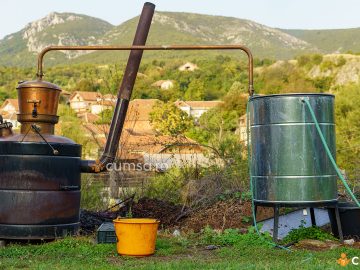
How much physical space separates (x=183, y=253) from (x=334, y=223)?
2.36 m

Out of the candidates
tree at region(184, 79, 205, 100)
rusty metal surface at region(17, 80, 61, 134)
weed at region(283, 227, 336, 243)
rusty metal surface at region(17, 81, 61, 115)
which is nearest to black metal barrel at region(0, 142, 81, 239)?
rusty metal surface at region(17, 80, 61, 134)

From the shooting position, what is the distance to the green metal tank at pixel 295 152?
23.9 feet

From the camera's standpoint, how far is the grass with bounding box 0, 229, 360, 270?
6090mm

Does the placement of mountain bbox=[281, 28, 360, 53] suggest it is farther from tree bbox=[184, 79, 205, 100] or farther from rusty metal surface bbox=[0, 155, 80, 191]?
rusty metal surface bbox=[0, 155, 80, 191]

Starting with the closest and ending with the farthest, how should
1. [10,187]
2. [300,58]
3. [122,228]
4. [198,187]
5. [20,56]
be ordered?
[122,228] → [10,187] → [198,187] → [300,58] → [20,56]

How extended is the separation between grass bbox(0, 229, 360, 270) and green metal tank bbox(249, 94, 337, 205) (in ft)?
2.35

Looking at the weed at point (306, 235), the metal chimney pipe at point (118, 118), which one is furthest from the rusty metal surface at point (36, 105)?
the weed at point (306, 235)

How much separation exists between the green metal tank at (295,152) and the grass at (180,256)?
0.72 meters

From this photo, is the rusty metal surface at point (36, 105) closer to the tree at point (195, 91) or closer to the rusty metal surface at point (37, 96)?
the rusty metal surface at point (37, 96)

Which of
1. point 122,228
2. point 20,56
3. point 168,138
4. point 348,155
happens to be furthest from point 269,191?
point 20,56

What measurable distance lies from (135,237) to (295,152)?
229 centimetres

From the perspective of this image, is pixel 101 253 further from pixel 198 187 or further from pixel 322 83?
pixel 322 83

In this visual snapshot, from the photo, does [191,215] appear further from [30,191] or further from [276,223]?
[30,191]

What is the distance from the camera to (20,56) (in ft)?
594
